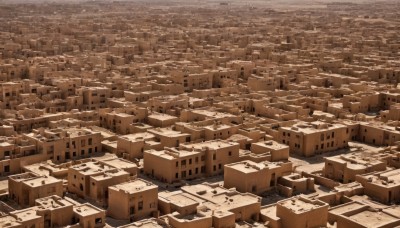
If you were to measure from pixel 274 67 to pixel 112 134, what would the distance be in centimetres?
4157

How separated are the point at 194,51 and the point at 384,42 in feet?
149

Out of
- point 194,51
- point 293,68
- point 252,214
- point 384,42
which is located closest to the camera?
point 252,214

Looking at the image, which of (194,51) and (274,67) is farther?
(194,51)

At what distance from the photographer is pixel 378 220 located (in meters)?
34.3

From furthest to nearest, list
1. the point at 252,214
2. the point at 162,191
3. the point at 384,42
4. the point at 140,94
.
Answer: the point at 384,42, the point at 140,94, the point at 162,191, the point at 252,214

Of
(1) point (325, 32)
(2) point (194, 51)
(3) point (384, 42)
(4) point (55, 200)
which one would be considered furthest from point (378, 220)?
(1) point (325, 32)

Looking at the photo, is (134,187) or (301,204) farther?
(134,187)

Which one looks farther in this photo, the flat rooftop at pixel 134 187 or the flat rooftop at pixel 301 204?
the flat rooftop at pixel 134 187

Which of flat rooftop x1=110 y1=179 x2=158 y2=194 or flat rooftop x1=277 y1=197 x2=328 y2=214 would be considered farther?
flat rooftop x1=110 y1=179 x2=158 y2=194

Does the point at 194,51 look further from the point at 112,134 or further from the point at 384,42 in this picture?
the point at 112,134

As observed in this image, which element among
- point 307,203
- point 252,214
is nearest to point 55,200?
point 252,214

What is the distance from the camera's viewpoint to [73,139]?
50250 mm

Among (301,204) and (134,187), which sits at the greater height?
(134,187)

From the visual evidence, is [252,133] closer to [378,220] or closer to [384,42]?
[378,220]
